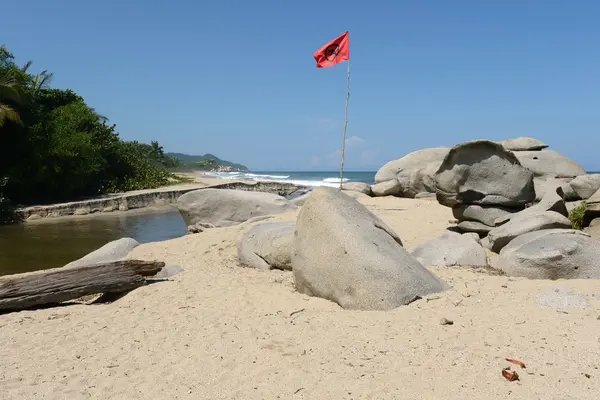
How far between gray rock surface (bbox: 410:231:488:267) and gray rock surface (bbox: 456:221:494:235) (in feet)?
3.42

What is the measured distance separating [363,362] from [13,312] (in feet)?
15.6

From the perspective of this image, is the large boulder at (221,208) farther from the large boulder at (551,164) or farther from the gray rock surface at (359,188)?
the gray rock surface at (359,188)

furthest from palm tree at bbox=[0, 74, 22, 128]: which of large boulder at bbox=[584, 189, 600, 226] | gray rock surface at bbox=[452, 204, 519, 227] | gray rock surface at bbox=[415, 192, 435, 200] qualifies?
large boulder at bbox=[584, 189, 600, 226]

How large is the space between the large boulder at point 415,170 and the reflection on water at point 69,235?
9.84 meters

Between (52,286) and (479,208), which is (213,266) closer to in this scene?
(52,286)

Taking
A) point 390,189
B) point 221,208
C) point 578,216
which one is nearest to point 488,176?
point 578,216

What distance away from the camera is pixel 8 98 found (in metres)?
20.9

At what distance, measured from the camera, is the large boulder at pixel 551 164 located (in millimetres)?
14937

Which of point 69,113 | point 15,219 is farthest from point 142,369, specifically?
point 69,113

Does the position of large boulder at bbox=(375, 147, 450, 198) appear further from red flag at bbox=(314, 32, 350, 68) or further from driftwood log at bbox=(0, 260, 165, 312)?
driftwood log at bbox=(0, 260, 165, 312)

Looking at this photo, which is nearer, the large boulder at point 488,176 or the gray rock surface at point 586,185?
the large boulder at point 488,176

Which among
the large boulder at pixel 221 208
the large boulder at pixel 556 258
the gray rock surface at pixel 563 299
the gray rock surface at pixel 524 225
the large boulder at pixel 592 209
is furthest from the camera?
the large boulder at pixel 221 208

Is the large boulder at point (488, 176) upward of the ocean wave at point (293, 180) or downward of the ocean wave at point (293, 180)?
upward

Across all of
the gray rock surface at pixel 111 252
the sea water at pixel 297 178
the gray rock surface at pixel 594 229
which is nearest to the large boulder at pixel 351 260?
the gray rock surface at pixel 594 229
